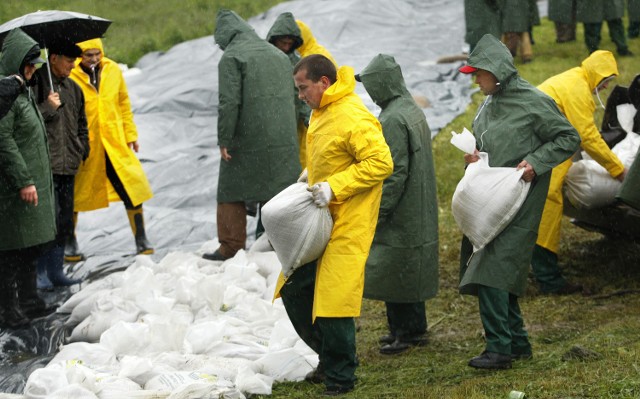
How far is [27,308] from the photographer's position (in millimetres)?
7336

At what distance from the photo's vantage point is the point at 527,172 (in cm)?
567

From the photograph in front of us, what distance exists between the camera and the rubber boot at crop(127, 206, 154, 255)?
8992 mm

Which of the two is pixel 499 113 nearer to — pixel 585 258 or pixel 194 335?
pixel 194 335

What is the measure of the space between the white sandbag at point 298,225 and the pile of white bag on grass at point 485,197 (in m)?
0.92

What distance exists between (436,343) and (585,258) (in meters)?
2.40

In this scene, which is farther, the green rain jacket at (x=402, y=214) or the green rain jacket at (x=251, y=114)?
the green rain jacket at (x=251, y=114)

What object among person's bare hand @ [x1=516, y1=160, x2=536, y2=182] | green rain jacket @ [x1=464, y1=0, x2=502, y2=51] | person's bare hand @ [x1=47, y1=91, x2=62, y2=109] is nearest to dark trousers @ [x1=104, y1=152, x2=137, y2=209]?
person's bare hand @ [x1=47, y1=91, x2=62, y2=109]

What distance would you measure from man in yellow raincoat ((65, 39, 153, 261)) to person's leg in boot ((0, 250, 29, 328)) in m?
1.75

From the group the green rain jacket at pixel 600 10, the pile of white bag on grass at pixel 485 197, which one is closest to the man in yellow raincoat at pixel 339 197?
the pile of white bag on grass at pixel 485 197

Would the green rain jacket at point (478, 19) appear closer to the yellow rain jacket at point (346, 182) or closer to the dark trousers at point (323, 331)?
the yellow rain jacket at point (346, 182)

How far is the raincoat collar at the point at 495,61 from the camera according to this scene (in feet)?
19.1

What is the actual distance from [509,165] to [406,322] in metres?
1.28

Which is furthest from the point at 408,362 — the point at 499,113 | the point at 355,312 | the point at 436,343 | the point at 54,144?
the point at 54,144

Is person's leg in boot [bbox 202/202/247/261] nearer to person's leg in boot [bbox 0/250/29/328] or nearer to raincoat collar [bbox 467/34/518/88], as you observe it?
person's leg in boot [bbox 0/250/29/328]
